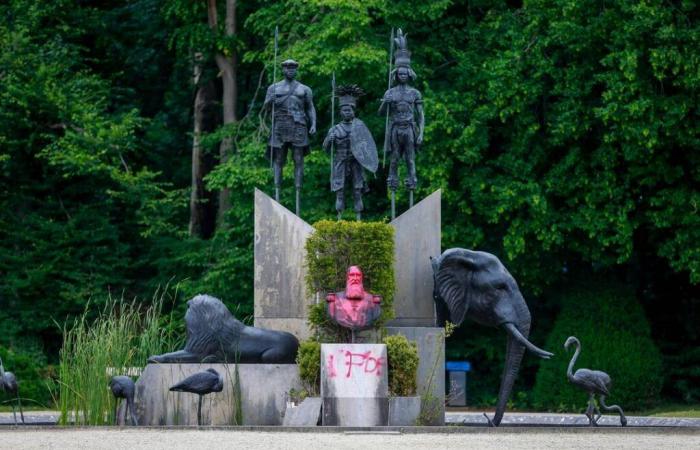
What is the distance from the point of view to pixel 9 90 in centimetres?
3042

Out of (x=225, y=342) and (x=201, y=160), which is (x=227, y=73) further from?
(x=225, y=342)

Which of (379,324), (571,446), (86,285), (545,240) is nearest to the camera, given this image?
(571,446)

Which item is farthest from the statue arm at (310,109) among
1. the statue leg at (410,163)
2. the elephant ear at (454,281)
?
the elephant ear at (454,281)

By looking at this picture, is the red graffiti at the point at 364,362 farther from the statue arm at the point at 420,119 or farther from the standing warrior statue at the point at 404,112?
the statue arm at the point at 420,119

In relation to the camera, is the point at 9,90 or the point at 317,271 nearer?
the point at 317,271

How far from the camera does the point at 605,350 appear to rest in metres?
26.2

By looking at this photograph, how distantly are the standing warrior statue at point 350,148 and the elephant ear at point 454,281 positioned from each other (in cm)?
136

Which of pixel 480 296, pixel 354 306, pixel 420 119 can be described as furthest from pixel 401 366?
pixel 420 119

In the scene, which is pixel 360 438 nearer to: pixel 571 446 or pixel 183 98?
pixel 571 446

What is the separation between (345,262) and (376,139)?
1067 cm

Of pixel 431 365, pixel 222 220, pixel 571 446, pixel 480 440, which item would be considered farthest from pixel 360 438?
pixel 222 220

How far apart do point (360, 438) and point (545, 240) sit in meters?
11.8

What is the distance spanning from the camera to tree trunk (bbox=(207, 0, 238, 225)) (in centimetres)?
3116

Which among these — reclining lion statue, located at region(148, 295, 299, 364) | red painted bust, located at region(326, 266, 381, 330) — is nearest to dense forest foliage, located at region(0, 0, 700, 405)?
reclining lion statue, located at region(148, 295, 299, 364)
